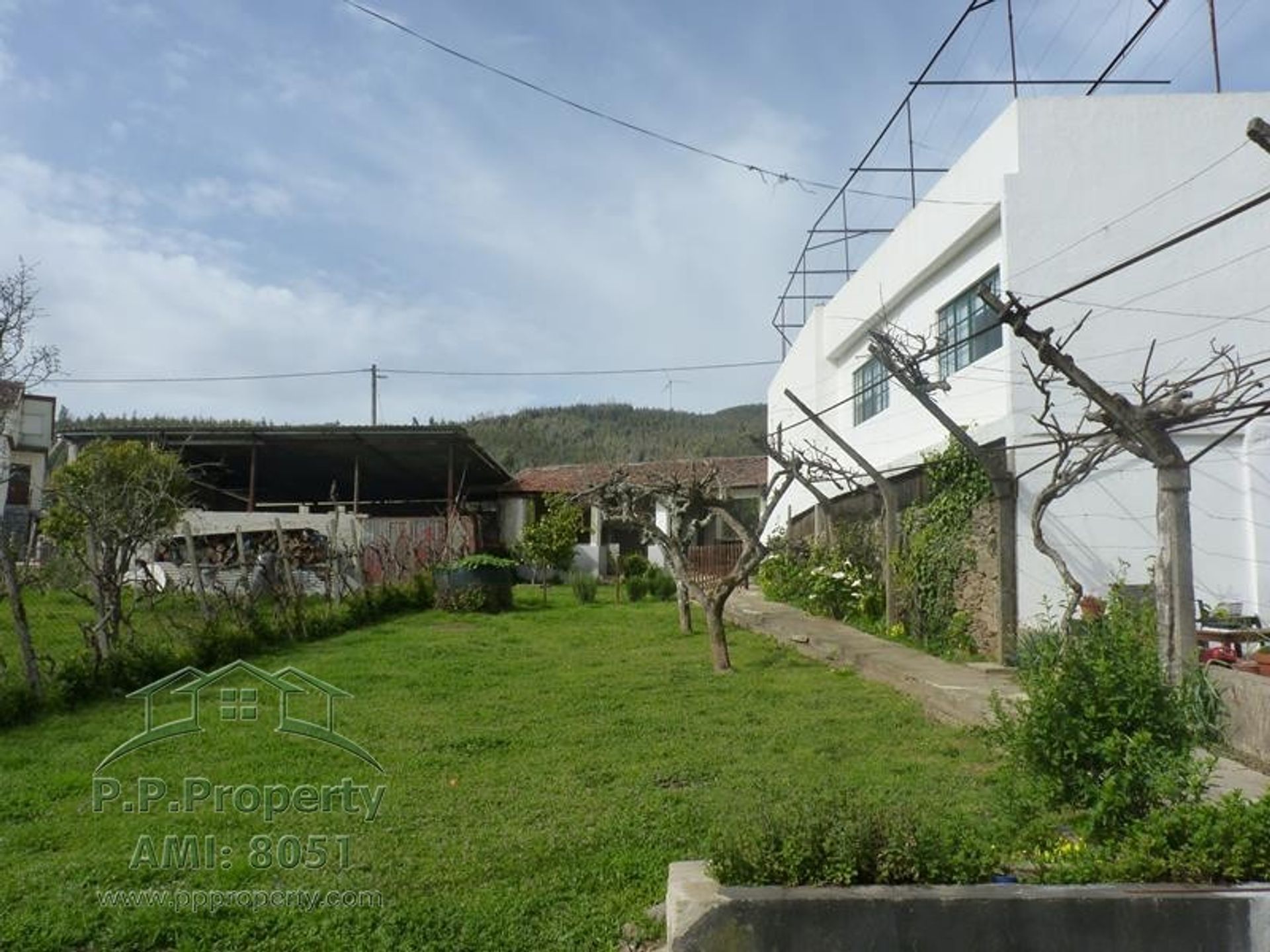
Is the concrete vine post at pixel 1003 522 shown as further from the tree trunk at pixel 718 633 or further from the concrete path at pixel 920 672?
the tree trunk at pixel 718 633

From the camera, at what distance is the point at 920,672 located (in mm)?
9492

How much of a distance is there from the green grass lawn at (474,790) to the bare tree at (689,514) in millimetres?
728

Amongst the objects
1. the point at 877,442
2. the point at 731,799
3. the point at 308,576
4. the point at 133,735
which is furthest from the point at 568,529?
the point at 731,799

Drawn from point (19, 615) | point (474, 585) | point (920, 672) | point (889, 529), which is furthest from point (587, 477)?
point (19, 615)

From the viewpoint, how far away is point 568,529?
66.8ft

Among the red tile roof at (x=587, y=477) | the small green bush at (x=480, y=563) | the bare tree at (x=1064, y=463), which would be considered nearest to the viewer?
the bare tree at (x=1064, y=463)

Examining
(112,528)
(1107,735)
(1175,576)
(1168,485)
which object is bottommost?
(1107,735)

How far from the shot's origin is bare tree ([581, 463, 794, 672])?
10.6m

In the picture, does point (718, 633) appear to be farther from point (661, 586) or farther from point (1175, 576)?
point (661, 586)

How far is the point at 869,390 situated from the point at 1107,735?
43.4ft

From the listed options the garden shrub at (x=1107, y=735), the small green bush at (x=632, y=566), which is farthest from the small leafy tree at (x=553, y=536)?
the garden shrub at (x=1107, y=735)

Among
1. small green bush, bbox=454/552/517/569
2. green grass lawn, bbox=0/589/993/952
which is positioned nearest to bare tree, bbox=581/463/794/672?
green grass lawn, bbox=0/589/993/952

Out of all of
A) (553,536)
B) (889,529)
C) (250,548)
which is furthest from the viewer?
(553,536)

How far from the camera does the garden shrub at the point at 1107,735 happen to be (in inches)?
168
